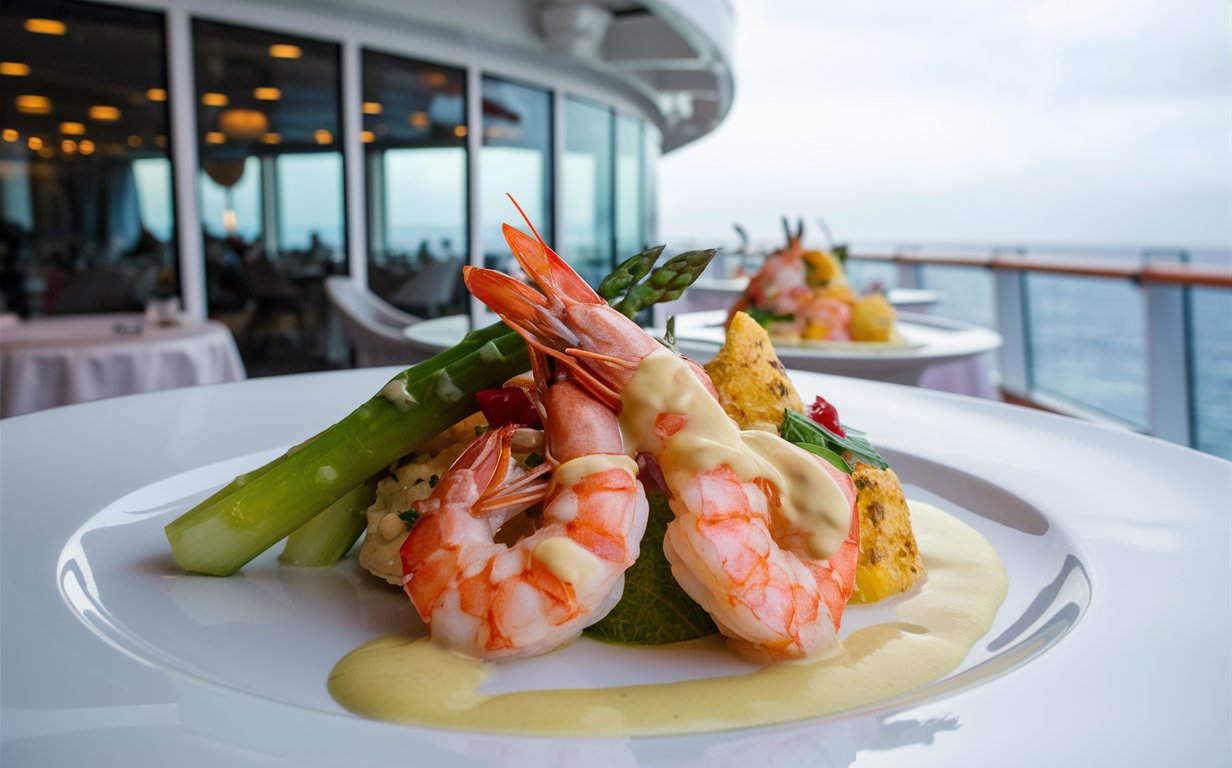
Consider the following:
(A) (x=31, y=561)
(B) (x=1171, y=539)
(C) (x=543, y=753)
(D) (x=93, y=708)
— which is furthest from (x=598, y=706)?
(B) (x=1171, y=539)

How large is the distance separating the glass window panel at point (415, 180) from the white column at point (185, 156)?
5.59 ft

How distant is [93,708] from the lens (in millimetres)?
715

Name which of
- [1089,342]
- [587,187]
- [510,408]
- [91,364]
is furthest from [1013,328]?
[510,408]

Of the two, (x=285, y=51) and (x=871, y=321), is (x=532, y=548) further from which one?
(x=285, y=51)

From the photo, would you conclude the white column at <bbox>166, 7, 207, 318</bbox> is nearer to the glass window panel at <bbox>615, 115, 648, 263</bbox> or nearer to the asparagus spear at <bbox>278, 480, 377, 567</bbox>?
the asparagus spear at <bbox>278, 480, 377, 567</bbox>

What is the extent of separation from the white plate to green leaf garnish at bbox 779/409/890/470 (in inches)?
10.6

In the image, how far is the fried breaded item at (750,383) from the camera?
4.33ft

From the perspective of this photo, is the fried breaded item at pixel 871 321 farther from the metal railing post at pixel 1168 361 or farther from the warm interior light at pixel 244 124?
the warm interior light at pixel 244 124

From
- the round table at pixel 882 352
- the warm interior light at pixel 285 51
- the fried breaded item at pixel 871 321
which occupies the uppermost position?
the warm interior light at pixel 285 51

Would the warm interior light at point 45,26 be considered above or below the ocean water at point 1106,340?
above

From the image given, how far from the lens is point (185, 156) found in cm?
636

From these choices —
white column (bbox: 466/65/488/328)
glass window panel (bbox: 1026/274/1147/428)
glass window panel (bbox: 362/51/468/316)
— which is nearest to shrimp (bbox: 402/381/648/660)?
glass window panel (bbox: 1026/274/1147/428)

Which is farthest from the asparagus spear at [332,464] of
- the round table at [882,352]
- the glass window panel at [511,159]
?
the glass window panel at [511,159]

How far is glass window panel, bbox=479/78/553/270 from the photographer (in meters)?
9.20
